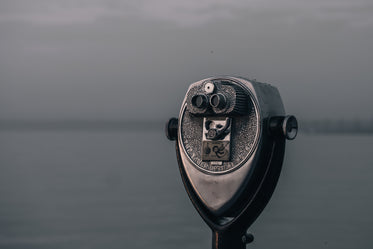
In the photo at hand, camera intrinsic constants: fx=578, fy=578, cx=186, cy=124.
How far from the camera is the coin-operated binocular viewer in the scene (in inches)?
115

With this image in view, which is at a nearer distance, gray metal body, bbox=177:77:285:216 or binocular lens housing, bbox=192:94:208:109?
gray metal body, bbox=177:77:285:216

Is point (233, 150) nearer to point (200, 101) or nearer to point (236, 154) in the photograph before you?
point (236, 154)

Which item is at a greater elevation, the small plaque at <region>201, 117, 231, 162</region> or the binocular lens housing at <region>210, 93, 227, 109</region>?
the binocular lens housing at <region>210, 93, 227, 109</region>

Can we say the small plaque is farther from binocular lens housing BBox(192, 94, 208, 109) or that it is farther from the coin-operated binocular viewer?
binocular lens housing BBox(192, 94, 208, 109)

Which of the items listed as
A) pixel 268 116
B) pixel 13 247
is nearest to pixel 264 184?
pixel 268 116

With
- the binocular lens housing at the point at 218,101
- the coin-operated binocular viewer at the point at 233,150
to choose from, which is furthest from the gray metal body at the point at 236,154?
the binocular lens housing at the point at 218,101

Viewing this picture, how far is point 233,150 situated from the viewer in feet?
9.79

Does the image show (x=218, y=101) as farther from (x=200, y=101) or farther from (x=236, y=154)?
(x=236, y=154)

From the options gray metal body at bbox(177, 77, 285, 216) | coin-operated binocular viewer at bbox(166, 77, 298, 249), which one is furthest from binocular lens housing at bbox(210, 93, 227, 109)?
gray metal body at bbox(177, 77, 285, 216)

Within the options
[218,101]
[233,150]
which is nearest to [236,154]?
[233,150]

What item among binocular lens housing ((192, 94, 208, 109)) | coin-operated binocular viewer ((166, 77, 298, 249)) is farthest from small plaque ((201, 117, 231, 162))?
binocular lens housing ((192, 94, 208, 109))

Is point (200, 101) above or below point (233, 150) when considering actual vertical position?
above

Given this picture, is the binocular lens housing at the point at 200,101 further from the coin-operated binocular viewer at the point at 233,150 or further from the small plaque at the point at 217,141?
the small plaque at the point at 217,141

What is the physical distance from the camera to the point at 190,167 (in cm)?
313
